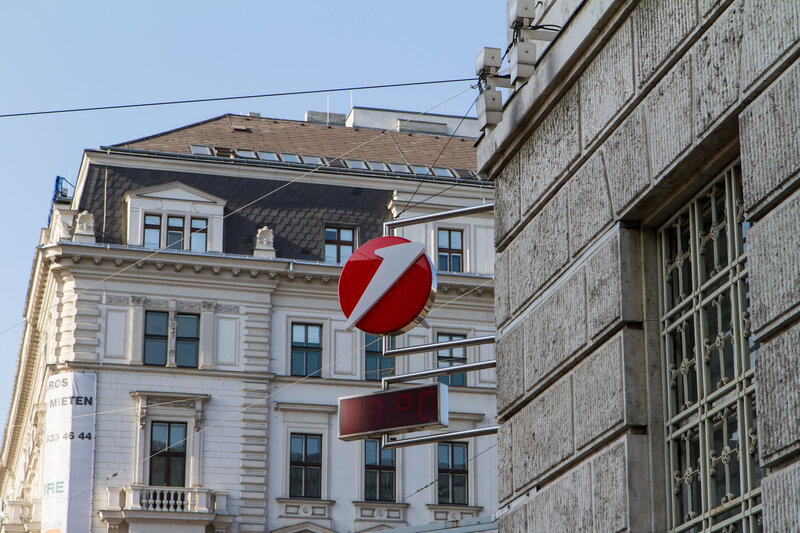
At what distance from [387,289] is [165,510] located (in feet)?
81.8

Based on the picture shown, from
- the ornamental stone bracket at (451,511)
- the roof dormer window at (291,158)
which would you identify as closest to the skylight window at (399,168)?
the roof dormer window at (291,158)

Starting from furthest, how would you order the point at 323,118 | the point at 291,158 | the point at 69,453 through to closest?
the point at 323,118
the point at 291,158
the point at 69,453

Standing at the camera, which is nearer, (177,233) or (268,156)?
(177,233)

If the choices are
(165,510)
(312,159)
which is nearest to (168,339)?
(165,510)

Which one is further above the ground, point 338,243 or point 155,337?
point 338,243

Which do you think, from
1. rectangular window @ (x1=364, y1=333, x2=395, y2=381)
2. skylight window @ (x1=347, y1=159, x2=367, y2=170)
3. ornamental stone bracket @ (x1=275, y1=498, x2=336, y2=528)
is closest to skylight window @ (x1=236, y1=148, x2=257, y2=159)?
skylight window @ (x1=347, y1=159, x2=367, y2=170)

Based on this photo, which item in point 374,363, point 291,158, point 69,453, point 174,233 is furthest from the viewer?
point 291,158

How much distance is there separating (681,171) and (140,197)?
103ft

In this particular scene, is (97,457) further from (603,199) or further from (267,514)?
(603,199)

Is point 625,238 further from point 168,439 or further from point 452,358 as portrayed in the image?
point 452,358

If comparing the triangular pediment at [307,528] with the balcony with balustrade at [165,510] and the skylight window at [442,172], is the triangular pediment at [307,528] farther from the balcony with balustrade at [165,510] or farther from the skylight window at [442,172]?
the skylight window at [442,172]

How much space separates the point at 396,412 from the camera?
9.91m

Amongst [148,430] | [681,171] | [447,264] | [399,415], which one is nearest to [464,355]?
[447,264]

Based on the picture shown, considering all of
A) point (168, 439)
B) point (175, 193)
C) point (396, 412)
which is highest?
point (175, 193)
